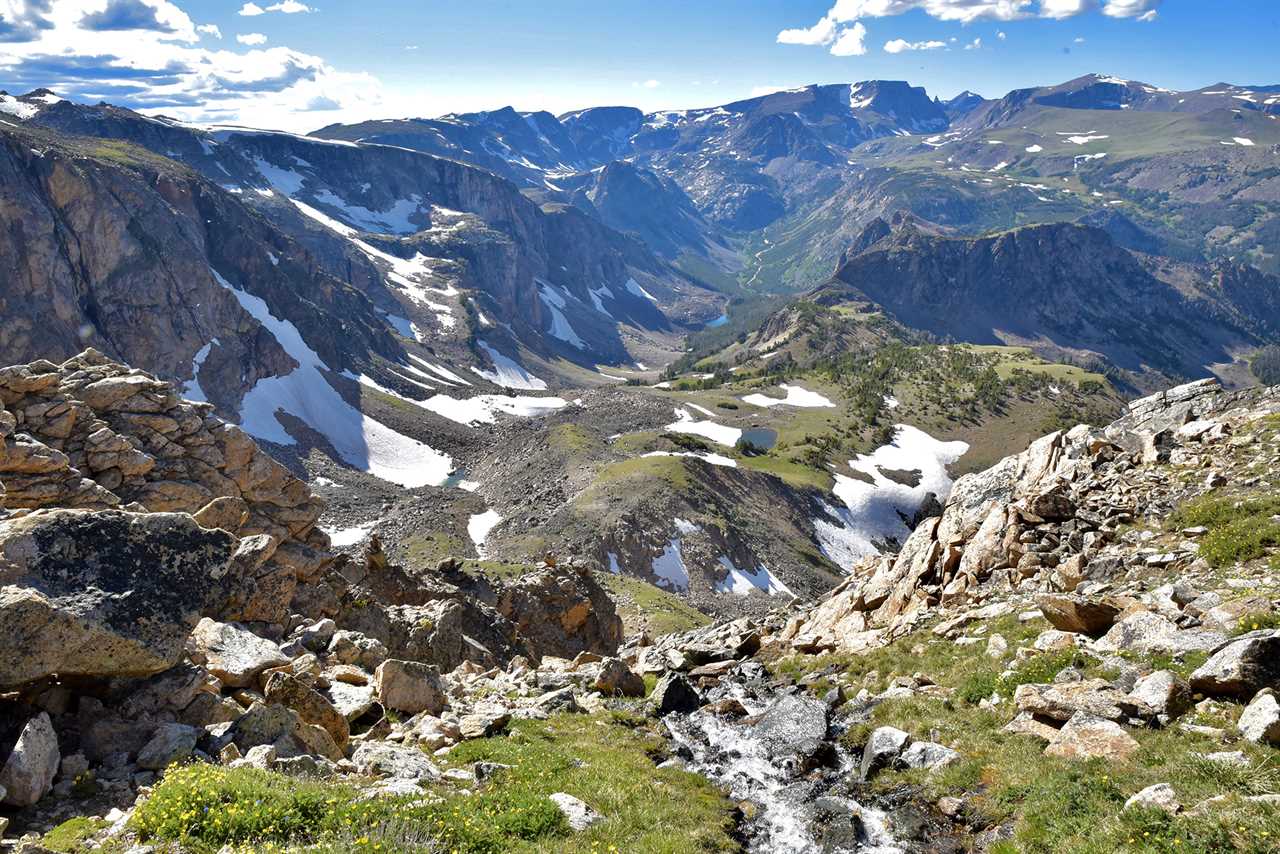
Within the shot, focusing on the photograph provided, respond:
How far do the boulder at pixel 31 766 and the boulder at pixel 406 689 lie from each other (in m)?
8.94

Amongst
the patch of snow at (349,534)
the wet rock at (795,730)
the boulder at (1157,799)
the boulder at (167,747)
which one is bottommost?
the patch of snow at (349,534)

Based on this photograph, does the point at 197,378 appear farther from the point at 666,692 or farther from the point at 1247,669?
the point at 1247,669

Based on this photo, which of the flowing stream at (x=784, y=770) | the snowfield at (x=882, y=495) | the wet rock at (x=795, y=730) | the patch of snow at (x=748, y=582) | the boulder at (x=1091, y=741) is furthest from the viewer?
the snowfield at (x=882, y=495)

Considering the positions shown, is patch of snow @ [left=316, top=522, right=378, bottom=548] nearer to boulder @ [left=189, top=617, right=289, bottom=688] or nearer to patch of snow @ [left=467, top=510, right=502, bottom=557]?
patch of snow @ [left=467, top=510, right=502, bottom=557]

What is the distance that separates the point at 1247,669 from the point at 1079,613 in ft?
18.9

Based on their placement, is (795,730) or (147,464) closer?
(795,730)

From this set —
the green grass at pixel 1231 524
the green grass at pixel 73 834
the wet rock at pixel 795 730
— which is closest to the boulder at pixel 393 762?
the green grass at pixel 73 834

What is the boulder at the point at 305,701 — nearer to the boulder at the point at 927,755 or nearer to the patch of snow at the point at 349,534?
the boulder at the point at 927,755

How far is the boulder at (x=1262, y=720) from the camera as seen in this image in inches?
507

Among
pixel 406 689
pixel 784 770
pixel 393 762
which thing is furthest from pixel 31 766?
pixel 784 770

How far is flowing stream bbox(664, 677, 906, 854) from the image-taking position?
16.0 metres

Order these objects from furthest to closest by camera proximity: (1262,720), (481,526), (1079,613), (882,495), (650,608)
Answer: (882,495) → (481,526) → (650,608) → (1079,613) → (1262,720)

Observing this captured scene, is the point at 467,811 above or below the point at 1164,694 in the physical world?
below

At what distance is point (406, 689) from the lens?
21.2 meters
